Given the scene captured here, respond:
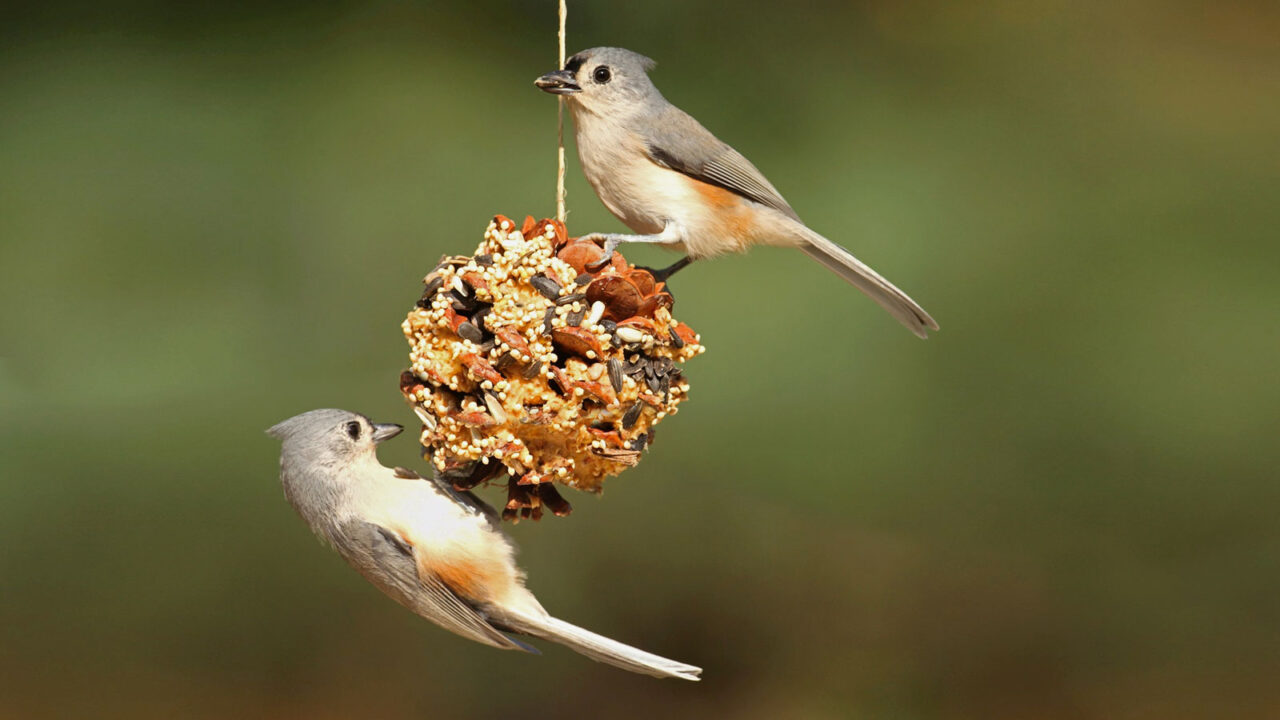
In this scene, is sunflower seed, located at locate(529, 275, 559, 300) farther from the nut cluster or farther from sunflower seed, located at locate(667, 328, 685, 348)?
sunflower seed, located at locate(667, 328, 685, 348)

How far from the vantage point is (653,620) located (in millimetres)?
3742


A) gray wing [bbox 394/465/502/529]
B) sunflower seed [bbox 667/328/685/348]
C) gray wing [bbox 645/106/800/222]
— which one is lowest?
gray wing [bbox 394/465/502/529]

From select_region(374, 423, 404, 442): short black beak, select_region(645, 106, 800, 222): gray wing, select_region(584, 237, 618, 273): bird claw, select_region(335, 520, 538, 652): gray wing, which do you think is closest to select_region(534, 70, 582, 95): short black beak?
select_region(645, 106, 800, 222): gray wing

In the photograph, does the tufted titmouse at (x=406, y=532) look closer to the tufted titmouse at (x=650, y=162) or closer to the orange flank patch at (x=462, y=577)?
the orange flank patch at (x=462, y=577)

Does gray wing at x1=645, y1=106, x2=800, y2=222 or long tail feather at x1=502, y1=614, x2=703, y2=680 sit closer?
long tail feather at x1=502, y1=614, x2=703, y2=680

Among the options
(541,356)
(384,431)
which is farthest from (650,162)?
(384,431)

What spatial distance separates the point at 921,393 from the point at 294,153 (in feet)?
7.23

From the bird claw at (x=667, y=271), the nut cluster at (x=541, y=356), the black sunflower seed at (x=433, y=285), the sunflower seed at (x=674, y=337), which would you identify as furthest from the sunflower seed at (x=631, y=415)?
the black sunflower seed at (x=433, y=285)

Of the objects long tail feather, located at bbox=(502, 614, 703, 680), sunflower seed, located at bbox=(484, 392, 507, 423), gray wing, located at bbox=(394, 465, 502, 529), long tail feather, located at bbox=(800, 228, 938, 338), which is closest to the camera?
sunflower seed, located at bbox=(484, 392, 507, 423)

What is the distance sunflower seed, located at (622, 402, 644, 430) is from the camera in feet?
5.36

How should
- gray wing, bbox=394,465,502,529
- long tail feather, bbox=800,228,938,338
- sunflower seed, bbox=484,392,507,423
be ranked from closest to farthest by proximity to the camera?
sunflower seed, bbox=484,392,507,423 < gray wing, bbox=394,465,502,529 < long tail feather, bbox=800,228,938,338

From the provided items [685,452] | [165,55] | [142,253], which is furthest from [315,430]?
[165,55]

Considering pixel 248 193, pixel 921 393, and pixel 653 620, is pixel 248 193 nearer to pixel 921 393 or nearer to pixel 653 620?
pixel 653 620

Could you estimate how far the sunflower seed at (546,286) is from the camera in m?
1.61
